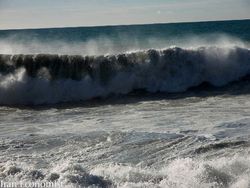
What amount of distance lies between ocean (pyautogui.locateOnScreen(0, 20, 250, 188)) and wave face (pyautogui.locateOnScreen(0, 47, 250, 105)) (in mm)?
41

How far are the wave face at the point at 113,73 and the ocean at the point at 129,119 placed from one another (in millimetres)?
41

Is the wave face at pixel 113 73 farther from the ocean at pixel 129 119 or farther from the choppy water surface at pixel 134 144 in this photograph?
the choppy water surface at pixel 134 144

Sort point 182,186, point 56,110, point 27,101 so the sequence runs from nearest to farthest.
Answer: point 182,186 < point 56,110 < point 27,101

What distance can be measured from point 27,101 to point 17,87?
1.08 m

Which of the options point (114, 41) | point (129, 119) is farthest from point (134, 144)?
point (114, 41)

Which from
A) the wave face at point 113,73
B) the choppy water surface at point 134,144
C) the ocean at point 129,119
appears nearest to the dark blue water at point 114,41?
the wave face at point 113,73

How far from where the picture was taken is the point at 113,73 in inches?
724

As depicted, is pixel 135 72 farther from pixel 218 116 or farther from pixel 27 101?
pixel 218 116

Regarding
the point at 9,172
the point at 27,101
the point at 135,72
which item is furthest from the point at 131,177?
the point at 135,72

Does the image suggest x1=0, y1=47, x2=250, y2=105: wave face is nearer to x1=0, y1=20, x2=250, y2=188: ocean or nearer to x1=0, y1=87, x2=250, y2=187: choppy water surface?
x1=0, y1=20, x2=250, y2=188: ocean

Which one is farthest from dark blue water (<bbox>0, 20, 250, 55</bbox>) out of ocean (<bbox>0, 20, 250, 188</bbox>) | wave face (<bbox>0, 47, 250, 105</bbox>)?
ocean (<bbox>0, 20, 250, 188</bbox>)

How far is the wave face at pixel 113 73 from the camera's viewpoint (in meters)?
17.1

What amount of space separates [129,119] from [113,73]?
680 centimetres

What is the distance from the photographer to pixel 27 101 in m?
16.5
